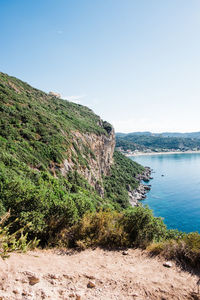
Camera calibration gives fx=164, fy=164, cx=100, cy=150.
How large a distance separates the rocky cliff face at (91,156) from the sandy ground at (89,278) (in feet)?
55.8

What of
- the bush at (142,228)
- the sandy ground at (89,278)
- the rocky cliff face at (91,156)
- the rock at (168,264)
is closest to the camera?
the sandy ground at (89,278)

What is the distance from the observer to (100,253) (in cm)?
829

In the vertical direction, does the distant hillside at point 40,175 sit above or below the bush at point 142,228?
above

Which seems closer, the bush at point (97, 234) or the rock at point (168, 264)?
the rock at point (168, 264)

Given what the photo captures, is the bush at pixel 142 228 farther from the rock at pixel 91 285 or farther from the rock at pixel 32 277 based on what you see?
the rock at pixel 32 277

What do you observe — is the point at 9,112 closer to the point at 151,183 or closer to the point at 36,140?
the point at 36,140

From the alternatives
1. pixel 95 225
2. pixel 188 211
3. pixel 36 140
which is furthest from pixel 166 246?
pixel 188 211

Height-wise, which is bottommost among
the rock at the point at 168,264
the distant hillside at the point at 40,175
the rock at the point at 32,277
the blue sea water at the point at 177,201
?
the blue sea water at the point at 177,201

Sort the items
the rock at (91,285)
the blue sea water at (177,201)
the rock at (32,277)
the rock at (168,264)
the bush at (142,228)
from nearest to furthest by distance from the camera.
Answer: the rock at (32,277)
the rock at (91,285)
the rock at (168,264)
the bush at (142,228)
the blue sea water at (177,201)

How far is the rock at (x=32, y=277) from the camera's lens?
5.17 meters

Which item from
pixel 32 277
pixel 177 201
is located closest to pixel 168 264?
pixel 32 277

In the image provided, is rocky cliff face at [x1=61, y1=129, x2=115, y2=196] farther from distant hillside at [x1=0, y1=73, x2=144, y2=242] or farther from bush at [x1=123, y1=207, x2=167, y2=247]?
bush at [x1=123, y1=207, x2=167, y2=247]

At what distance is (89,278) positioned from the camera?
20.0 feet

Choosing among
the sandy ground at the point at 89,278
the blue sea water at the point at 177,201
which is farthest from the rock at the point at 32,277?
the blue sea water at the point at 177,201
